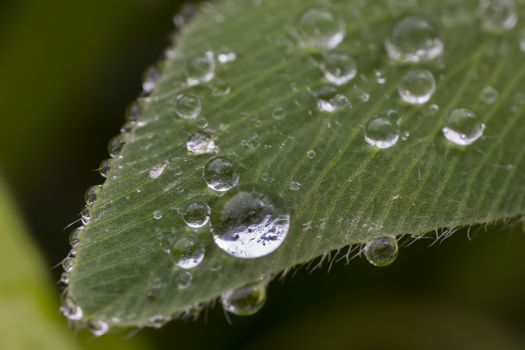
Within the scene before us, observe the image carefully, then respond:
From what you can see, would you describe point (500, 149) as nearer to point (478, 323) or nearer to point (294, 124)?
point (294, 124)

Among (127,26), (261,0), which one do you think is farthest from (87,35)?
(261,0)

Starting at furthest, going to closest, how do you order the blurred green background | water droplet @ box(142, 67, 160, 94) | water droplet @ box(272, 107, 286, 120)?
the blurred green background < water droplet @ box(142, 67, 160, 94) < water droplet @ box(272, 107, 286, 120)

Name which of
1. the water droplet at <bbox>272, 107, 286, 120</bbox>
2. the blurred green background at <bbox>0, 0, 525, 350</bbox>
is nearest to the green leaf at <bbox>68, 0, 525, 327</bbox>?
the water droplet at <bbox>272, 107, 286, 120</bbox>

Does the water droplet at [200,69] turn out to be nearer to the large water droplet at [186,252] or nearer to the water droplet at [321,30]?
the water droplet at [321,30]

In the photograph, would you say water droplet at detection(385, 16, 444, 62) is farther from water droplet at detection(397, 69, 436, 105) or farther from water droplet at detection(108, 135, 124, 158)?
water droplet at detection(108, 135, 124, 158)

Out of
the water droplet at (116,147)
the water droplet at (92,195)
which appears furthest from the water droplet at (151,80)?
the water droplet at (92,195)

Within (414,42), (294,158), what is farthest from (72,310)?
(414,42)
